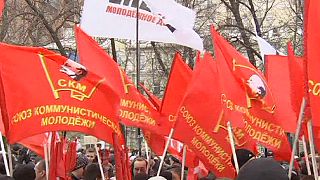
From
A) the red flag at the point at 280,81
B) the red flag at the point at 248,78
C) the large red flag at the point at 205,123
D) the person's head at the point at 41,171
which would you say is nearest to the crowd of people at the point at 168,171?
the person's head at the point at 41,171

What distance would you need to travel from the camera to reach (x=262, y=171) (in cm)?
311

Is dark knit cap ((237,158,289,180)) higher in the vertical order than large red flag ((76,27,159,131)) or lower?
higher

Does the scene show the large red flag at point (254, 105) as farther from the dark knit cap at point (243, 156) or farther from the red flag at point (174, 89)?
the red flag at point (174, 89)

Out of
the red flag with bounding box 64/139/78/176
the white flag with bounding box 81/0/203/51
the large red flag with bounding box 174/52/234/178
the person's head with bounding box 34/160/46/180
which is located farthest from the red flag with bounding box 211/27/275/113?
the white flag with bounding box 81/0/203/51

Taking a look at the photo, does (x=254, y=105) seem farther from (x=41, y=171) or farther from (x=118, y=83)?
(x=41, y=171)

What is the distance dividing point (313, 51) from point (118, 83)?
258 centimetres

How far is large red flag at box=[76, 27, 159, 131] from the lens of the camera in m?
7.31

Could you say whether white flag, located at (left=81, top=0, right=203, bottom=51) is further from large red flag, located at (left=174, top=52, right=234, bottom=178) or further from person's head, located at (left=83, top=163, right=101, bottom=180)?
person's head, located at (left=83, top=163, right=101, bottom=180)

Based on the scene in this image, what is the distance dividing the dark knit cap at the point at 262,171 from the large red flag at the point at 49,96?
328 centimetres

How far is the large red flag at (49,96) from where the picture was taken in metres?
6.25

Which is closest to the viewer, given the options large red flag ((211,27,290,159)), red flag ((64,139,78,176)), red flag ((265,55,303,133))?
large red flag ((211,27,290,159))

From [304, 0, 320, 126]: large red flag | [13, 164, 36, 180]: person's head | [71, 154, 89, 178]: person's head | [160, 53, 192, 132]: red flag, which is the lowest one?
[71, 154, 89, 178]: person's head

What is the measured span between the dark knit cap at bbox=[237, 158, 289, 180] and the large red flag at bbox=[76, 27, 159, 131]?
3.71 m

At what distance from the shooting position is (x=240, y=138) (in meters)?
7.40
